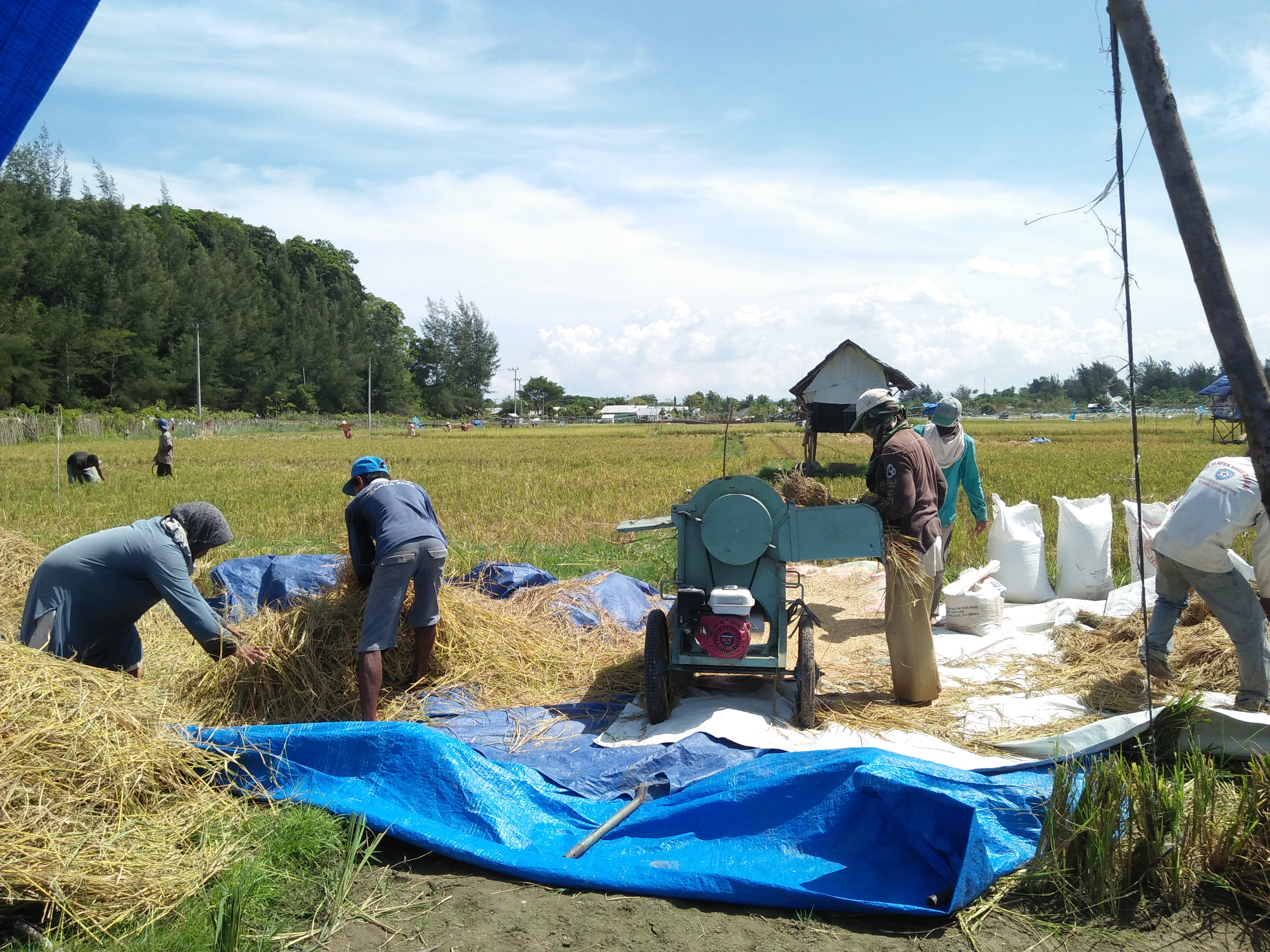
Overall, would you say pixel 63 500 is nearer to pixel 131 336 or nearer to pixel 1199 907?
pixel 1199 907

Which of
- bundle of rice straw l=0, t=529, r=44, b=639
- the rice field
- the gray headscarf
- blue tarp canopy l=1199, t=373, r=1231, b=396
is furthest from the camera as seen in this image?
blue tarp canopy l=1199, t=373, r=1231, b=396

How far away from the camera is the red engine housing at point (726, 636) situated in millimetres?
4293

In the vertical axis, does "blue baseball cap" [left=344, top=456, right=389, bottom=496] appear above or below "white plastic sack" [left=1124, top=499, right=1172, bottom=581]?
above

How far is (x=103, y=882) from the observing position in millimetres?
2416

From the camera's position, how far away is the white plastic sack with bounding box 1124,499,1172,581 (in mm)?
6023

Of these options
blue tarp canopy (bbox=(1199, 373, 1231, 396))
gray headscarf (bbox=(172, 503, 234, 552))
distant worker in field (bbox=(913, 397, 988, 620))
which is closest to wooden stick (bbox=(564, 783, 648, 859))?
gray headscarf (bbox=(172, 503, 234, 552))

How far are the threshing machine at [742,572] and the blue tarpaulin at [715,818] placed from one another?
827mm

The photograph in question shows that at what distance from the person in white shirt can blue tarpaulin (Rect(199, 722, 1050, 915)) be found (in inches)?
66.8

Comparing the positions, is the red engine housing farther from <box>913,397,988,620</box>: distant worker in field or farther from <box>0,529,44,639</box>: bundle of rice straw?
Answer: <box>0,529,44,639</box>: bundle of rice straw

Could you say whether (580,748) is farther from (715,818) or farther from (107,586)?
(107,586)

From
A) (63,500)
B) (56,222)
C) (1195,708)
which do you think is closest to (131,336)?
(56,222)

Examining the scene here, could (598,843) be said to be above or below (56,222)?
below

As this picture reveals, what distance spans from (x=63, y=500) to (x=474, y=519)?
706 centimetres

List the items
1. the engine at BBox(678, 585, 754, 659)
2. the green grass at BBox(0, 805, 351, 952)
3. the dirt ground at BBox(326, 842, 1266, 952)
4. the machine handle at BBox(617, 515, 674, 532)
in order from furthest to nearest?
the machine handle at BBox(617, 515, 674, 532)
the engine at BBox(678, 585, 754, 659)
the dirt ground at BBox(326, 842, 1266, 952)
the green grass at BBox(0, 805, 351, 952)
